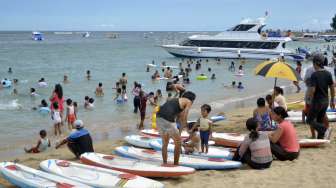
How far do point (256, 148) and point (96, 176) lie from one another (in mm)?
2647

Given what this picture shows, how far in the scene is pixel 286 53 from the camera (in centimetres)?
4234

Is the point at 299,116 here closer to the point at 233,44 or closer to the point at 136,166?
the point at 136,166

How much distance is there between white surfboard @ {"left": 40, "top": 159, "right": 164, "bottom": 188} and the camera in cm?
639

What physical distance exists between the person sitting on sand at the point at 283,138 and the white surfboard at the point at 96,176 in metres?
2.39

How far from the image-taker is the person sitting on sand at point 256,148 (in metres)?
7.08

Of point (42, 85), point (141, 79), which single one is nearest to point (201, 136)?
point (42, 85)

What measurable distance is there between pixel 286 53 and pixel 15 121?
106ft

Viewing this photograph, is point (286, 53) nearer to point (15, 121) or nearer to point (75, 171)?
point (15, 121)

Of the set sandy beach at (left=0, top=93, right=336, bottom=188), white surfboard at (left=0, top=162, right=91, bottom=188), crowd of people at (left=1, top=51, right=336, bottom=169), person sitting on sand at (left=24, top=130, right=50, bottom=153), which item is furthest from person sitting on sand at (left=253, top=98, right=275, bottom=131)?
person sitting on sand at (left=24, top=130, right=50, bottom=153)

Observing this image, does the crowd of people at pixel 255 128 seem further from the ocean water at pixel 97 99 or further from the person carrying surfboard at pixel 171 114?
the ocean water at pixel 97 99

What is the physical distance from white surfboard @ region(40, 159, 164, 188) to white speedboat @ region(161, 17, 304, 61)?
37.0 m

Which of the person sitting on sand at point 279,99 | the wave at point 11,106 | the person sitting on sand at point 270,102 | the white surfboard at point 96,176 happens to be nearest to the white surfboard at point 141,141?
the white surfboard at point 96,176

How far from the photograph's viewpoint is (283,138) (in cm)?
757

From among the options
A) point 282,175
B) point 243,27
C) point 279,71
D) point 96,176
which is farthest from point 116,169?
point 243,27
